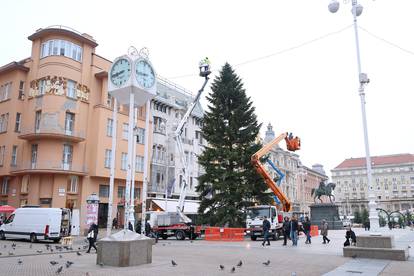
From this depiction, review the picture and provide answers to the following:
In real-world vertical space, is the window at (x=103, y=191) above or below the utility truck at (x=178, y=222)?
above

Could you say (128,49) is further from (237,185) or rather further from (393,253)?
(237,185)

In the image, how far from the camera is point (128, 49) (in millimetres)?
16250

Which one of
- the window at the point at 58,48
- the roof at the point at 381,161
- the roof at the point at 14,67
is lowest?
the roof at the point at 14,67

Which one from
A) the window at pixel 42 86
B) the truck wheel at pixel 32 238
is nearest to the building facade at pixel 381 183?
the window at pixel 42 86

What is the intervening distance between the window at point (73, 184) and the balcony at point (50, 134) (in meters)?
4.03

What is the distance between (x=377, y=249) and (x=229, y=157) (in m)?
20.5

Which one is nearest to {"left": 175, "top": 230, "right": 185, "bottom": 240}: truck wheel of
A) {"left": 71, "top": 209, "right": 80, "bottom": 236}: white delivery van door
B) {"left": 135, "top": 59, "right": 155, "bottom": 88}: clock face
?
{"left": 71, "top": 209, "right": 80, "bottom": 236}: white delivery van door

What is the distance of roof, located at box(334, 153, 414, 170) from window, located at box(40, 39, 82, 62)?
124224 mm

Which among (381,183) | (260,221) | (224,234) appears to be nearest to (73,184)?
(224,234)

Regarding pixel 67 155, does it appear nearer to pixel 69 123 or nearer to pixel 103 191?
pixel 69 123

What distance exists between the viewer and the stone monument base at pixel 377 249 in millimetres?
14992

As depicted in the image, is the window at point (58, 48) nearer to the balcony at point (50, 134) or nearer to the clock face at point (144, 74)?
the balcony at point (50, 134)

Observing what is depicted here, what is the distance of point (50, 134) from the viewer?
37.5 meters

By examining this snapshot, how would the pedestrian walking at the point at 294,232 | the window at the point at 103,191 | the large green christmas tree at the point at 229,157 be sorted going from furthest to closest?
the window at the point at 103,191
the large green christmas tree at the point at 229,157
the pedestrian walking at the point at 294,232
